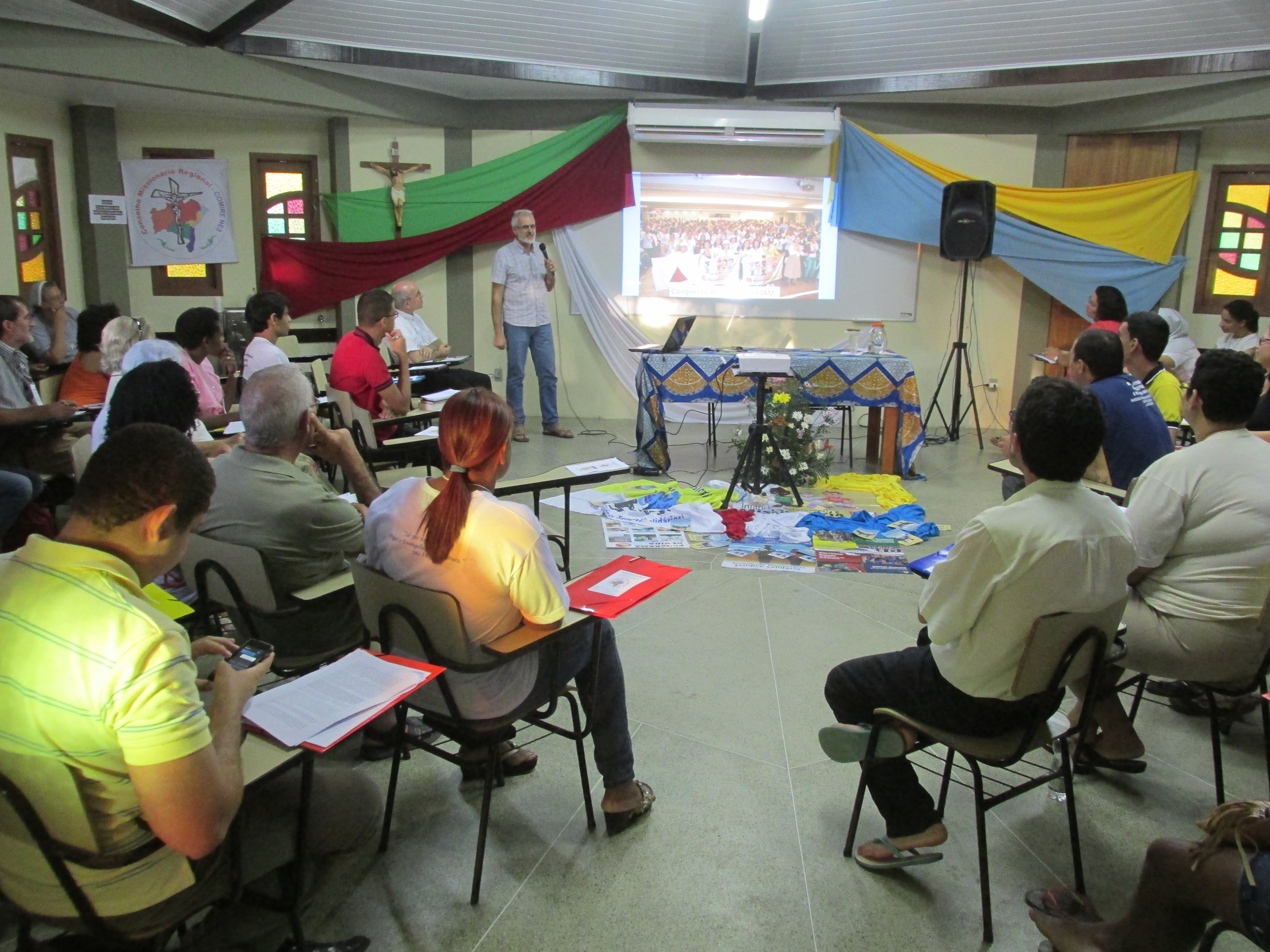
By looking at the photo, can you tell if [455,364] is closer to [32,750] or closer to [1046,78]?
[1046,78]

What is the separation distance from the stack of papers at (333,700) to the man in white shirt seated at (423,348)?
4755 mm

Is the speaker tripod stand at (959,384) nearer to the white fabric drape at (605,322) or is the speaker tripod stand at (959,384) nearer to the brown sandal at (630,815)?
the white fabric drape at (605,322)

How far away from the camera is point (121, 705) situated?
122cm

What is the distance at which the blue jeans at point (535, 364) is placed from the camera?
7371 mm

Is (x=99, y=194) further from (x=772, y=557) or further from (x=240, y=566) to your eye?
(x=240, y=566)

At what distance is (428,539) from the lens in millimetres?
1966

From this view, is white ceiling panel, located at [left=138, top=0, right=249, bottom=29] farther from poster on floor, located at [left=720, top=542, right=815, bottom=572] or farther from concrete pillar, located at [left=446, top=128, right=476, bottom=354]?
poster on floor, located at [left=720, top=542, right=815, bottom=572]

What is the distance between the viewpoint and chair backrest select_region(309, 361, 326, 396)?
18.9 feet

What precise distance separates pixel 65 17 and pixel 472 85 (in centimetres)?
284

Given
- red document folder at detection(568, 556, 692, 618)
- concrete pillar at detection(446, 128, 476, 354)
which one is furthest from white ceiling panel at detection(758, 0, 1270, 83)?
red document folder at detection(568, 556, 692, 618)

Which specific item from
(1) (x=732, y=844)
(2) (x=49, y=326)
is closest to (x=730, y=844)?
(1) (x=732, y=844)

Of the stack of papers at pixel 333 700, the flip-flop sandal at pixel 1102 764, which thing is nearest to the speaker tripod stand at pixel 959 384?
the flip-flop sandal at pixel 1102 764

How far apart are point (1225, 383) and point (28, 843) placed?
2705 mm

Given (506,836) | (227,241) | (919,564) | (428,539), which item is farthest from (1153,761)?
(227,241)
